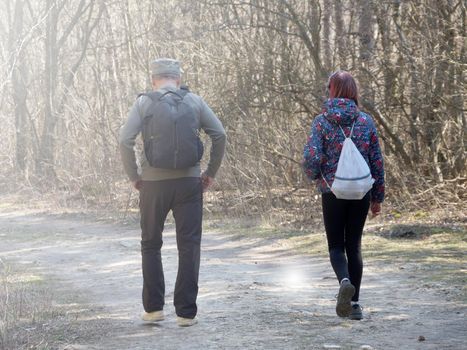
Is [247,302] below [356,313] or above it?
below

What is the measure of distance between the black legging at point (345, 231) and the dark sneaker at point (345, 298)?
0.11m

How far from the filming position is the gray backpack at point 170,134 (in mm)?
6023

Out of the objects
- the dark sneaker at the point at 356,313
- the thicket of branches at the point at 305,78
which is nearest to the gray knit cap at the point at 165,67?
the dark sneaker at the point at 356,313

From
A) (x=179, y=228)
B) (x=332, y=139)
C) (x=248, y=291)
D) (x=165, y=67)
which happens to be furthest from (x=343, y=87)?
(x=248, y=291)

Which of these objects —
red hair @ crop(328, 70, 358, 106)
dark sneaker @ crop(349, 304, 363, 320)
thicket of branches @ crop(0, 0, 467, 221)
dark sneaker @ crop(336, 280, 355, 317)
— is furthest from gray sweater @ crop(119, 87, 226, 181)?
thicket of branches @ crop(0, 0, 467, 221)

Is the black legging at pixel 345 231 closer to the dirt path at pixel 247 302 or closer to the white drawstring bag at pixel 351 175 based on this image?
the white drawstring bag at pixel 351 175

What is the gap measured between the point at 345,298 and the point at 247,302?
125 cm

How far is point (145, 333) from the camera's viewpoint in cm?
615

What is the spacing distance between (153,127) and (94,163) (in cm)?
1216

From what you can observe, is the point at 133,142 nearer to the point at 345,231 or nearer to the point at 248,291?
the point at 345,231

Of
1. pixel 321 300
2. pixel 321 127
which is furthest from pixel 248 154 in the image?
pixel 321 127

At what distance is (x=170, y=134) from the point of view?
6.04m

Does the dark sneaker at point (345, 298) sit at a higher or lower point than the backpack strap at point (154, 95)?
lower

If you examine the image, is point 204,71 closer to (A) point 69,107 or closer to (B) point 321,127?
(A) point 69,107
